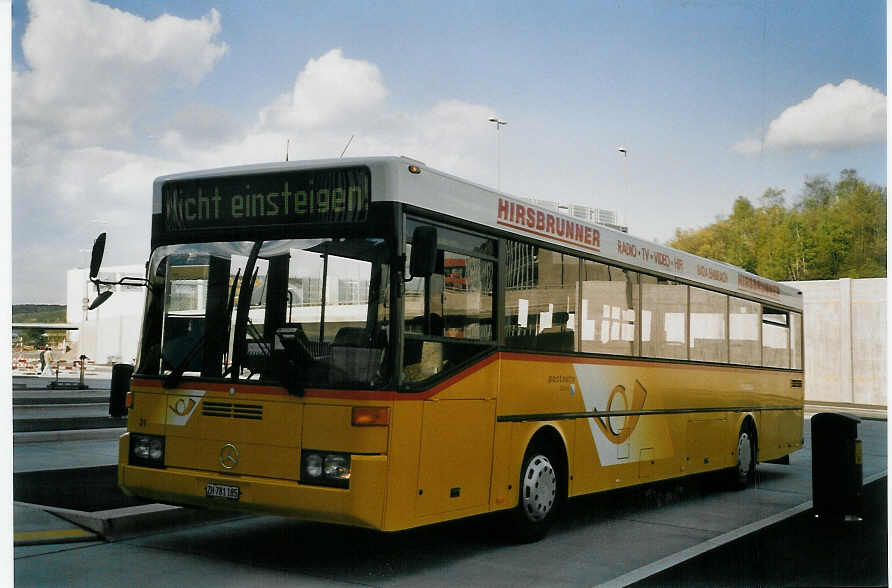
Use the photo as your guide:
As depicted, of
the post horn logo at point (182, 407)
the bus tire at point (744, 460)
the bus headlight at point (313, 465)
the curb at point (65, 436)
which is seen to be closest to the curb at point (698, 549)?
the bus tire at point (744, 460)

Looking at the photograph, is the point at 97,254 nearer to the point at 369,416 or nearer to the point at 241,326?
the point at 241,326

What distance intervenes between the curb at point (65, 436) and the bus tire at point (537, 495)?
8.21m

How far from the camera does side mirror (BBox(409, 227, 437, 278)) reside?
6.75 metres

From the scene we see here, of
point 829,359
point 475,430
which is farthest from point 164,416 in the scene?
point 829,359

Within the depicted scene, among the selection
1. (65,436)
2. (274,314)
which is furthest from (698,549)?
(65,436)

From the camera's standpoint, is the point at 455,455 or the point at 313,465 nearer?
the point at 313,465

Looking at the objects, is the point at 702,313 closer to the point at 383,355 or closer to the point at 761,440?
the point at 761,440

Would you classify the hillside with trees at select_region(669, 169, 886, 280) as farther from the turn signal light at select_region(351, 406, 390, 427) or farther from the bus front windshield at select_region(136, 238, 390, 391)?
the turn signal light at select_region(351, 406, 390, 427)

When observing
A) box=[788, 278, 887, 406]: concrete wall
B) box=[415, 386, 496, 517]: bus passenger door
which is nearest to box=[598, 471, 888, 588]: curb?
box=[415, 386, 496, 517]: bus passenger door

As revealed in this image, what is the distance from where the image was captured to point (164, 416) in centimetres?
735

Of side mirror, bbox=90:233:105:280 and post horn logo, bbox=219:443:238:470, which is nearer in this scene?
post horn logo, bbox=219:443:238:470

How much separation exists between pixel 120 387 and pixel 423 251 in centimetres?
311

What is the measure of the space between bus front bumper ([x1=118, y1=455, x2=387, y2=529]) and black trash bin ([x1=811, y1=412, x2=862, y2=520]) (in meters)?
5.77

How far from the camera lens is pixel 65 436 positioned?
15.5 m
